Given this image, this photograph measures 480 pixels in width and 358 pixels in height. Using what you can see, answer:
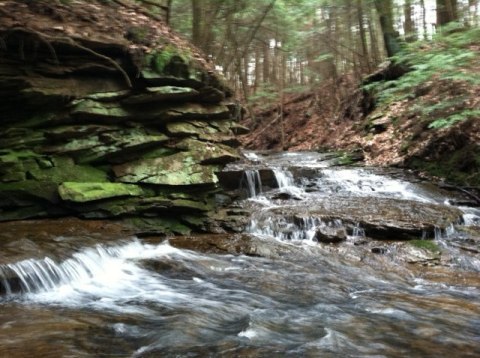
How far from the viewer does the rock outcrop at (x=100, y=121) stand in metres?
7.36

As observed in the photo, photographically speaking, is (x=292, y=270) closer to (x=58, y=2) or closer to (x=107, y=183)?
(x=107, y=183)

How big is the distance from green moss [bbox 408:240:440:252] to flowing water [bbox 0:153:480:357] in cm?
12

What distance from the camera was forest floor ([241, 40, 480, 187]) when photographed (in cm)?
1062

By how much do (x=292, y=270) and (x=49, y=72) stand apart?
5.32 m

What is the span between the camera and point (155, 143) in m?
8.71

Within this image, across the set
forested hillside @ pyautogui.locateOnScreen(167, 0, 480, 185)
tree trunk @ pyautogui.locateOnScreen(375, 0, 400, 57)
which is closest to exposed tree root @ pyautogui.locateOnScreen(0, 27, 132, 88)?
forested hillside @ pyautogui.locateOnScreen(167, 0, 480, 185)

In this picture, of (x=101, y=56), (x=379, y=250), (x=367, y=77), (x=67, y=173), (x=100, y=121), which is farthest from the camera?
(x=367, y=77)

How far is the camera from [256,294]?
5.65m

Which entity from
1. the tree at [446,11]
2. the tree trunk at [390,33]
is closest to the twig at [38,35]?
the tree at [446,11]

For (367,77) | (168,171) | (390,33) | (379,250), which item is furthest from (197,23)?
(379,250)

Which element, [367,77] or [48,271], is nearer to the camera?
[48,271]

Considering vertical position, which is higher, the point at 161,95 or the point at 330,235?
the point at 161,95

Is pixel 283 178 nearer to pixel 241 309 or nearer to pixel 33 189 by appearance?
pixel 33 189

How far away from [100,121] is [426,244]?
6227 mm
